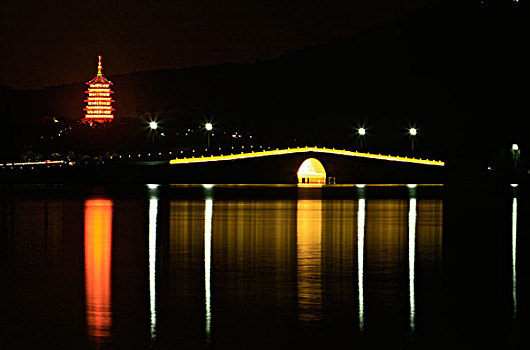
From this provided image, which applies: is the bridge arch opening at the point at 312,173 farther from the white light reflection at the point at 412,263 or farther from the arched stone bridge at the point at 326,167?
the white light reflection at the point at 412,263

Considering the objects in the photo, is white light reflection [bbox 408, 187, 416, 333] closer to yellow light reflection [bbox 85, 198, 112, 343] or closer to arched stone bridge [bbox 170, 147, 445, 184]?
yellow light reflection [bbox 85, 198, 112, 343]

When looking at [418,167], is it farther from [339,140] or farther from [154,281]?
[154,281]

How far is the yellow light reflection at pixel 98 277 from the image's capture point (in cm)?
1488

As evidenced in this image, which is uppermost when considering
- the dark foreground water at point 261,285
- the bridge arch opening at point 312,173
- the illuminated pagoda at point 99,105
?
the illuminated pagoda at point 99,105

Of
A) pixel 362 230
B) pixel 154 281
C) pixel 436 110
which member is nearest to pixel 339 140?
pixel 436 110

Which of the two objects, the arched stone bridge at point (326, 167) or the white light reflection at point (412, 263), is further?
the arched stone bridge at point (326, 167)

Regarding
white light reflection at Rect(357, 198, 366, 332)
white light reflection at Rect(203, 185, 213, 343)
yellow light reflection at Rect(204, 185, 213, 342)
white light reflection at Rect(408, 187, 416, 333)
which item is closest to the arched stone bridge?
white light reflection at Rect(408, 187, 416, 333)

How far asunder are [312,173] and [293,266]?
10338 cm

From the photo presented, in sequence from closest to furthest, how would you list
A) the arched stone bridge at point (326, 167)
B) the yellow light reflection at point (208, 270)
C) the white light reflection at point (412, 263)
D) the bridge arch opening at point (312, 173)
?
1. the yellow light reflection at point (208, 270)
2. the white light reflection at point (412, 263)
3. the arched stone bridge at point (326, 167)
4. the bridge arch opening at point (312, 173)

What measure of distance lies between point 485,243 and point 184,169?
261 ft

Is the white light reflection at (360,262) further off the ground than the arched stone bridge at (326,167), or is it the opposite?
the arched stone bridge at (326,167)

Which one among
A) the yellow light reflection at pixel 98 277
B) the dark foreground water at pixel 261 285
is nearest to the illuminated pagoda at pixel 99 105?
the yellow light reflection at pixel 98 277

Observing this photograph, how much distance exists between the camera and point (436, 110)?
644 feet

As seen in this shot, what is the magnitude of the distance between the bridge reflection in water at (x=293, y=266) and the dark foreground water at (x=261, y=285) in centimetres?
4
